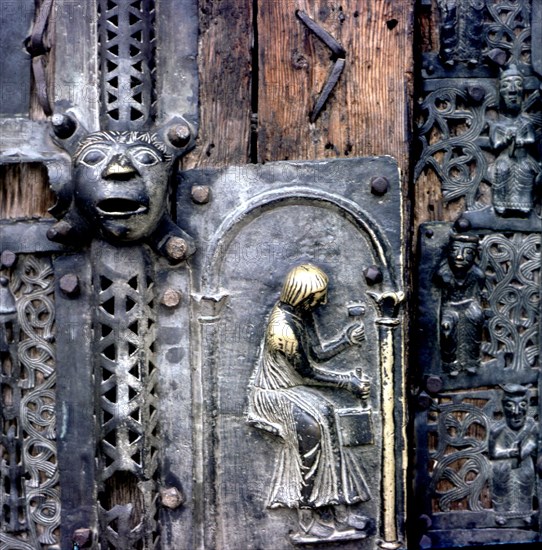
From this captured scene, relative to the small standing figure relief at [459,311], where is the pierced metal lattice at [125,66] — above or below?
above

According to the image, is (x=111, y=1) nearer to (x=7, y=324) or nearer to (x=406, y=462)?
(x=7, y=324)

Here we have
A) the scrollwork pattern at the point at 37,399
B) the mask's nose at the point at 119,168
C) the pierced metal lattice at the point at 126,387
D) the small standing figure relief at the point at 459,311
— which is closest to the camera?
the mask's nose at the point at 119,168

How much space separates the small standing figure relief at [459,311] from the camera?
3.06 meters

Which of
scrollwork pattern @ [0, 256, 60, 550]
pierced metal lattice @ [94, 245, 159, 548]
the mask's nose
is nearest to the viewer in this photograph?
the mask's nose

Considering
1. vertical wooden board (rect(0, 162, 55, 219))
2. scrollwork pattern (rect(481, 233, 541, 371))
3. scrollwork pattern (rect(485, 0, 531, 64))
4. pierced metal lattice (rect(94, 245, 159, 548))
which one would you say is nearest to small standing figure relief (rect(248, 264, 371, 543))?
pierced metal lattice (rect(94, 245, 159, 548))

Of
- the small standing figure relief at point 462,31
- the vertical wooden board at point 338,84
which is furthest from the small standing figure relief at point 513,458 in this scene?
the small standing figure relief at point 462,31

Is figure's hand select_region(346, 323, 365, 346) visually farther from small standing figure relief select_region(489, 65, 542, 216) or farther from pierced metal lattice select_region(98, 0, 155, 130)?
pierced metal lattice select_region(98, 0, 155, 130)

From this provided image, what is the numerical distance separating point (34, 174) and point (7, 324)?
438mm

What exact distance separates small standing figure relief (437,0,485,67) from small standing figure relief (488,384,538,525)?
101cm

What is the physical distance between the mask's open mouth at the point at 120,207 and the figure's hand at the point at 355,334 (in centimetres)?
65

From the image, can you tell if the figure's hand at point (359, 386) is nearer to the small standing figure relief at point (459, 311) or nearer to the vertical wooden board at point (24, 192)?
the small standing figure relief at point (459, 311)

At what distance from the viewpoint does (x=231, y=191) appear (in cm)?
286

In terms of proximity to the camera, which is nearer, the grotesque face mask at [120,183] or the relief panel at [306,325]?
the grotesque face mask at [120,183]

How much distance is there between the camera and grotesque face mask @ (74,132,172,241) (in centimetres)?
272
